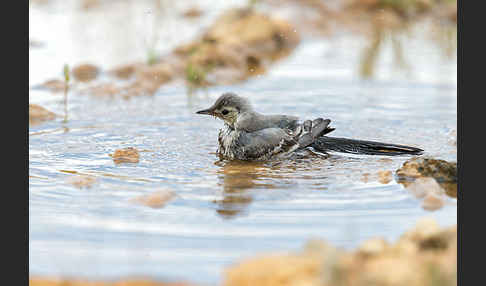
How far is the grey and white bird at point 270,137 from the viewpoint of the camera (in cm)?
854

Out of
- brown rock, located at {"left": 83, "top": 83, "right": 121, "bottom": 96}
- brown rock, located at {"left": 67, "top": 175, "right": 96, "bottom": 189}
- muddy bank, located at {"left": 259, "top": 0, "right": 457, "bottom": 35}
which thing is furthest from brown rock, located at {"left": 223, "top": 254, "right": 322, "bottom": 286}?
muddy bank, located at {"left": 259, "top": 0, "right": 457, "bottom": 35}

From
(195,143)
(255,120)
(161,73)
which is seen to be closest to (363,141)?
(255,120)

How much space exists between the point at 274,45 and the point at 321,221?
8368mm

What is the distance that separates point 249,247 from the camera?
5809 mm

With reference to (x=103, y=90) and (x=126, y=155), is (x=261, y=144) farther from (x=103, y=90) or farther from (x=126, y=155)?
(x=103, y=90)

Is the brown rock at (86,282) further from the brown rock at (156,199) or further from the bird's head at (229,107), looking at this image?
the bird's head at (229,107)

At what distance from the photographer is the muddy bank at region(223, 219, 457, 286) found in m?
4.36

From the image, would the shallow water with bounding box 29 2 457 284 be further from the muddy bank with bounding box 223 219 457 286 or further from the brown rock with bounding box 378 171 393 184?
the muddy bank with bounding box 223 219 457 286

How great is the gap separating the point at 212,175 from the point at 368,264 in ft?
10.4

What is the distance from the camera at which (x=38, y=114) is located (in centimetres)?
997

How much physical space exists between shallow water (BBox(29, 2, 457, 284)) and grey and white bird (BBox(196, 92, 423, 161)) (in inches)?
7.4

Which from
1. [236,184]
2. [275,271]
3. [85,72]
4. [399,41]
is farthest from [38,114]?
[399,41]

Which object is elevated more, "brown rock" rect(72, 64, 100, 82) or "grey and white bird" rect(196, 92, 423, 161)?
"brown rock" rect(72, 64, 100, 82)

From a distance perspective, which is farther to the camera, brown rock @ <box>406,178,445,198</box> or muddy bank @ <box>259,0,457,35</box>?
muddy bank @ <box>259,0,457,35</box>
